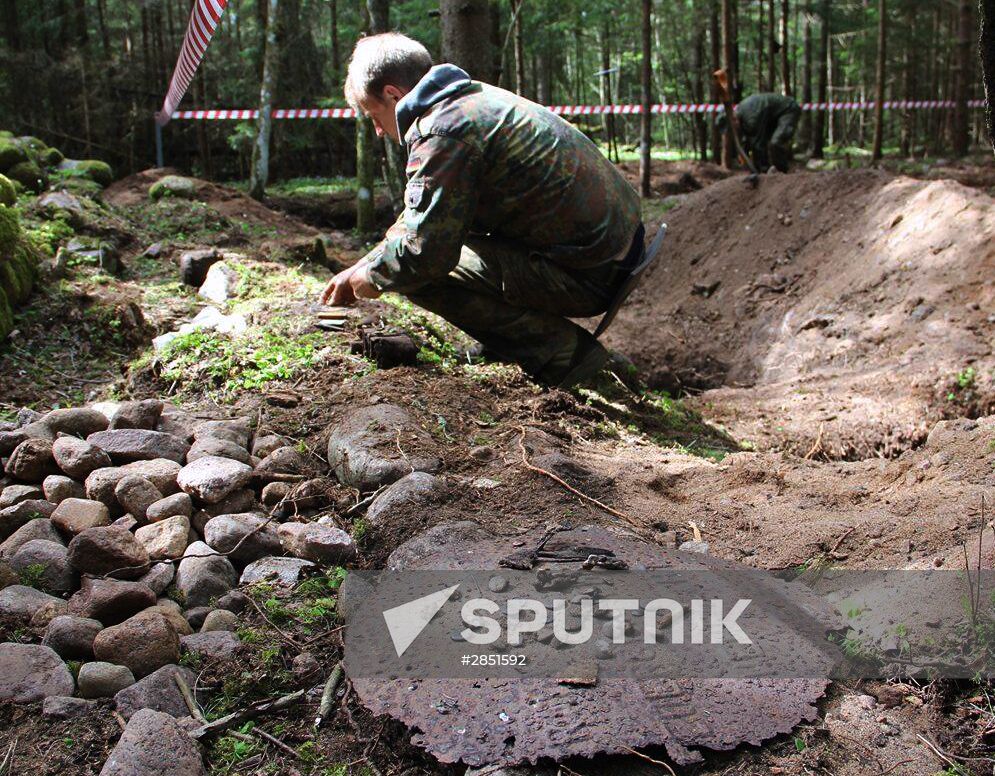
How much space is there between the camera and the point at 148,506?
10.4 ft

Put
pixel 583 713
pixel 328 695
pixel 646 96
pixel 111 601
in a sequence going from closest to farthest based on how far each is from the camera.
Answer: pixel 583 713 → pixel 328 695 → pixel 111 601 → pixel 646 96

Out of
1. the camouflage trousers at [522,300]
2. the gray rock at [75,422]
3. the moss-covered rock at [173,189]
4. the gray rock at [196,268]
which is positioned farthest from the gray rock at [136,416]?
the moss-covered rock at [173,189]

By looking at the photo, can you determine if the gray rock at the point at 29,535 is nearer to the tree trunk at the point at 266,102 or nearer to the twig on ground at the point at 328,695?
the twig on ground at the point at 328,695

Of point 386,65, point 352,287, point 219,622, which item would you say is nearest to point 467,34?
point 386,65

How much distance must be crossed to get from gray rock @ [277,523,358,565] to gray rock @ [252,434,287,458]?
691 mm

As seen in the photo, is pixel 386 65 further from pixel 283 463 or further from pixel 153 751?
pixel 153 751

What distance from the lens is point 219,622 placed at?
8.57ft

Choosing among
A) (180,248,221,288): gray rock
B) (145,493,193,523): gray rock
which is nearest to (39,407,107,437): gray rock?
(145,493,193,523): gray rock

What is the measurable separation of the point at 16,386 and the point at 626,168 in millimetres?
14821

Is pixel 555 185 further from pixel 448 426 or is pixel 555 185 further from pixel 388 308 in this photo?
pixel 388 308

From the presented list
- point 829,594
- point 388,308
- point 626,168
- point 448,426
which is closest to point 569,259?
point 448,426

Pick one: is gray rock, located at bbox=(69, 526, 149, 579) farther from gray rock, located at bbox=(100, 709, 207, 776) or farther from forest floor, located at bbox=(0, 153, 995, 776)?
gray rock, located at bbox=(100, 709, 207, 776)

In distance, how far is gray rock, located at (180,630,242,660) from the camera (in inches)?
96.7

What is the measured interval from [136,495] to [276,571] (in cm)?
67
